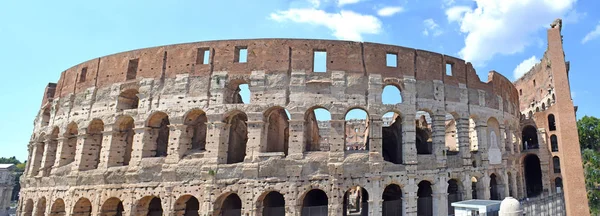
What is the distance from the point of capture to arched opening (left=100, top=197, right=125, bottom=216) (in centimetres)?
1683

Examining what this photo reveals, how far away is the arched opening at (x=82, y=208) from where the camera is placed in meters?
17.2

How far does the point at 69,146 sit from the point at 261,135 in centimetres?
1149

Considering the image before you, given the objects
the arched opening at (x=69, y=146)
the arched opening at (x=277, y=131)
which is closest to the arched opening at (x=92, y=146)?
the arched opening at (x=69, y=146)

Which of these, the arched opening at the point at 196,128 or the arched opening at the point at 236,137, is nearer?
the arched opening at the point at 196,128

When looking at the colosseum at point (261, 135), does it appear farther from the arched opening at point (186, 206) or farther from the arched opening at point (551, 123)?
the arched opening at point (551, 123)

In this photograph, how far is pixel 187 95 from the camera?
1656 centimetres

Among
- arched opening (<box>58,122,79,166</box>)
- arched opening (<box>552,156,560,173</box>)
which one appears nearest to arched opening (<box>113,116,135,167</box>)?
arched opening (<box>58,122,79,166</box>)

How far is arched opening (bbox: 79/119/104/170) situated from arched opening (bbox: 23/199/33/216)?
19.1ft

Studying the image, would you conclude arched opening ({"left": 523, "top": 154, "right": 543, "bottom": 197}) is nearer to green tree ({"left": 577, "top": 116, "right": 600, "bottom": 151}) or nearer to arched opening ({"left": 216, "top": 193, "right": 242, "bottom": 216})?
green tree ({"left": 577, "top": 116, "right": 600, "bottom": 151})

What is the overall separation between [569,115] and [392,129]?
11696 millimetres

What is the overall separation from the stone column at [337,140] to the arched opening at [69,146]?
13.7 m

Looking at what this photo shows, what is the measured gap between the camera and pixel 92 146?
1823 cm

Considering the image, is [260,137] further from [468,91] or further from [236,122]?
[468,91]

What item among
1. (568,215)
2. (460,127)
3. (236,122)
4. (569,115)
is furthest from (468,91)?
(236,122)
